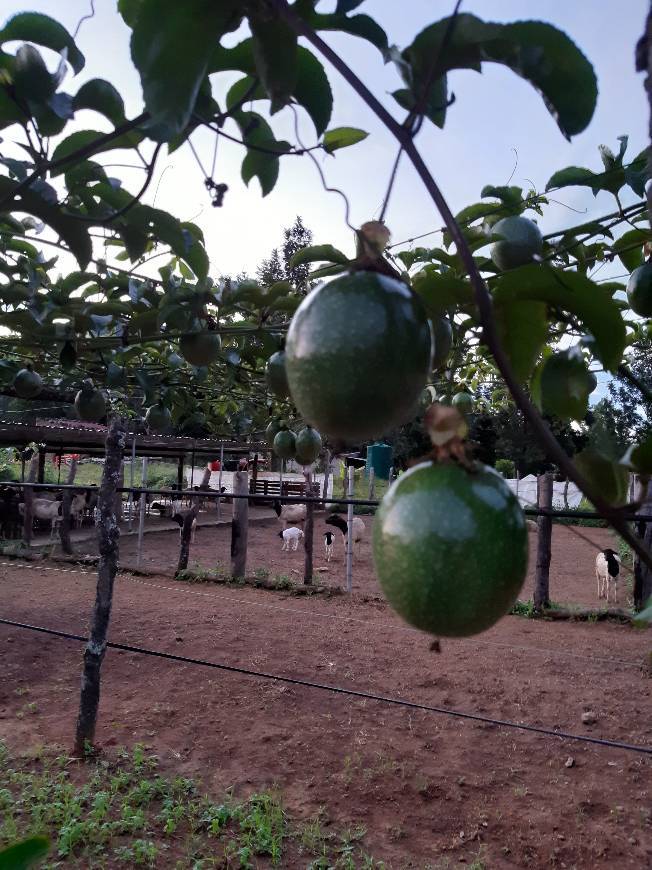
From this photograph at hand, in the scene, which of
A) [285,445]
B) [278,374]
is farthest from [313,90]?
[285,445]

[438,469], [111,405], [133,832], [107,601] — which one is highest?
[111,405]

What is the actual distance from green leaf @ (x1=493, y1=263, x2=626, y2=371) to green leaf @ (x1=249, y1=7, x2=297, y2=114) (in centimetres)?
37

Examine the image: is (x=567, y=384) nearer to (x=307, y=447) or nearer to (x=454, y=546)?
(x=454, y=546)

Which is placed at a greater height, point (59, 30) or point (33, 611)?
point (59, 30)

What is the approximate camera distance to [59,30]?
1264 millimetres

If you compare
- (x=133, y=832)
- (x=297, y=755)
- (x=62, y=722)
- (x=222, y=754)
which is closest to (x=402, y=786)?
(x=297, y=755)

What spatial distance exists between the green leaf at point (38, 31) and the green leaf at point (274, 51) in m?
0.67

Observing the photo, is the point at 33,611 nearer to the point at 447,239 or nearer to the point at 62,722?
the point at 62,722

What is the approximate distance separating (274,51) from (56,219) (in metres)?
1.00

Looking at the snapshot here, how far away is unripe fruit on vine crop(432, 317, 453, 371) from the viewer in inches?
38.4

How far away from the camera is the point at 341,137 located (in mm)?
1301

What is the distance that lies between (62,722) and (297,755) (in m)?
1.73

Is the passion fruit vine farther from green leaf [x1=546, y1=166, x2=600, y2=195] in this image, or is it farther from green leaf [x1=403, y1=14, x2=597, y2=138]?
green leaf [x1=546, y1=166, x2=600, y2=195]

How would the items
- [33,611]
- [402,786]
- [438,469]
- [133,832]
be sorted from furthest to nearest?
[33,611]
[402,786]
[133,832]
[438,469]
